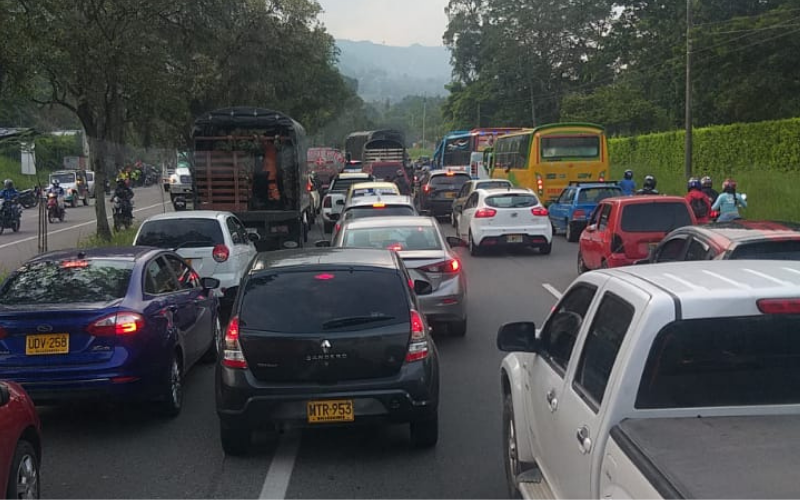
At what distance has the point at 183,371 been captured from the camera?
8273mm

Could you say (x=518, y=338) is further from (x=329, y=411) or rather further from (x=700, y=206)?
(x=700, y=206)

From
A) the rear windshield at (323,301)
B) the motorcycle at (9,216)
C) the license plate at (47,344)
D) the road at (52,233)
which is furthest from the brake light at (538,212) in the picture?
the motorcycle at (9,216)

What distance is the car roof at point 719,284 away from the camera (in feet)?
12.0

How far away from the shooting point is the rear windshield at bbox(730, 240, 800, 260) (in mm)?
8133

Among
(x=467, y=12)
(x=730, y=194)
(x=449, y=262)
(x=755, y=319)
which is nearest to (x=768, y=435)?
(x=755, y=319)

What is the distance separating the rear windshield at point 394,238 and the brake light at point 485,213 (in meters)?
8.94

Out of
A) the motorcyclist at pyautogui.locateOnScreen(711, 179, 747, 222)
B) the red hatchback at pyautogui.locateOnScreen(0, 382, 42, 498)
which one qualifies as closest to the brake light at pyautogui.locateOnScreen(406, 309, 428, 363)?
the red hatchback at pyautogui.locateOnScreen(0, 382, 42, 498)

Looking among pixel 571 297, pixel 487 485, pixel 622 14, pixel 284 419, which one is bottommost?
pixel 487 485

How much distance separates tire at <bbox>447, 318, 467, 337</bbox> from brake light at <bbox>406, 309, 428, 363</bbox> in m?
4.31

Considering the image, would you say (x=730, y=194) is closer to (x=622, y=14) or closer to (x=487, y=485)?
(x=487, y=485)

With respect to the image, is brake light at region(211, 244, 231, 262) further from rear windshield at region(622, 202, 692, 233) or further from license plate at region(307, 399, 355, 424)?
license plate at region(307, 399, 355, 424)

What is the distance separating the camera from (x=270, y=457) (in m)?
6.64

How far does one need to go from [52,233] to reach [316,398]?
26547mm

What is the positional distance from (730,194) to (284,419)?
35.2 feet
